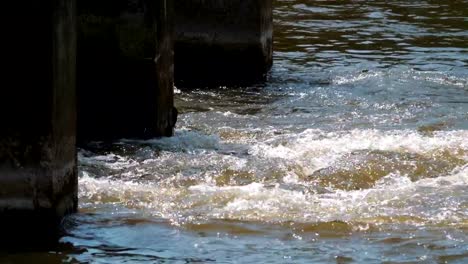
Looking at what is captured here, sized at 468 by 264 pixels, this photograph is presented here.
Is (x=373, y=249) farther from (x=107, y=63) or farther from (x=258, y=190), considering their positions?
(x=107, y=63)

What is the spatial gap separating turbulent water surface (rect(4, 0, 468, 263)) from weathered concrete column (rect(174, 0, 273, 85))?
386 millimetres

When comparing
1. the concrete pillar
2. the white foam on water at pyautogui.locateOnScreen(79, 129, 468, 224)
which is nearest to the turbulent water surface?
the white foam on water at pyautogui.locateOnScreen(79, 129, 468, 224)

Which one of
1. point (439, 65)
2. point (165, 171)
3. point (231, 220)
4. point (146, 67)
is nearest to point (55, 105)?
point (231, 220)

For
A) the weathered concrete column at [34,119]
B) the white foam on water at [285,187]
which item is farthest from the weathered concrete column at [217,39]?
the weathered concrete column at [34,119]

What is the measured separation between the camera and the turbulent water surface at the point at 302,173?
7.43 m

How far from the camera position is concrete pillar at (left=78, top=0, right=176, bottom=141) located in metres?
10.9

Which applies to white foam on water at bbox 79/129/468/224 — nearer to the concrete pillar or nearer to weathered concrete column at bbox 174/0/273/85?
the concrete pillar

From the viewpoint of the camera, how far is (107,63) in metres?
11.0

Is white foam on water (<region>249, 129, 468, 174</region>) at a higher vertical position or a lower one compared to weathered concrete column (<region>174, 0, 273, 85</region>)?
lower

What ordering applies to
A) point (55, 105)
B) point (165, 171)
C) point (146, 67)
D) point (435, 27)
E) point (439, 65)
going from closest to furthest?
point (55, 105), point (165, 171), point (146, 67), point (439, 65), point (435, 27)

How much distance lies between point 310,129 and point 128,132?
→ 1967 mm

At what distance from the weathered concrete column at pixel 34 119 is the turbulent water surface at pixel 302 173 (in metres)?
0.38

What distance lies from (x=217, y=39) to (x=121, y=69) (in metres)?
3.94

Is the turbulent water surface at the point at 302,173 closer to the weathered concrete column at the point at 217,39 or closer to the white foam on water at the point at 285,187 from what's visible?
the white foam on water at the point at 285,187
